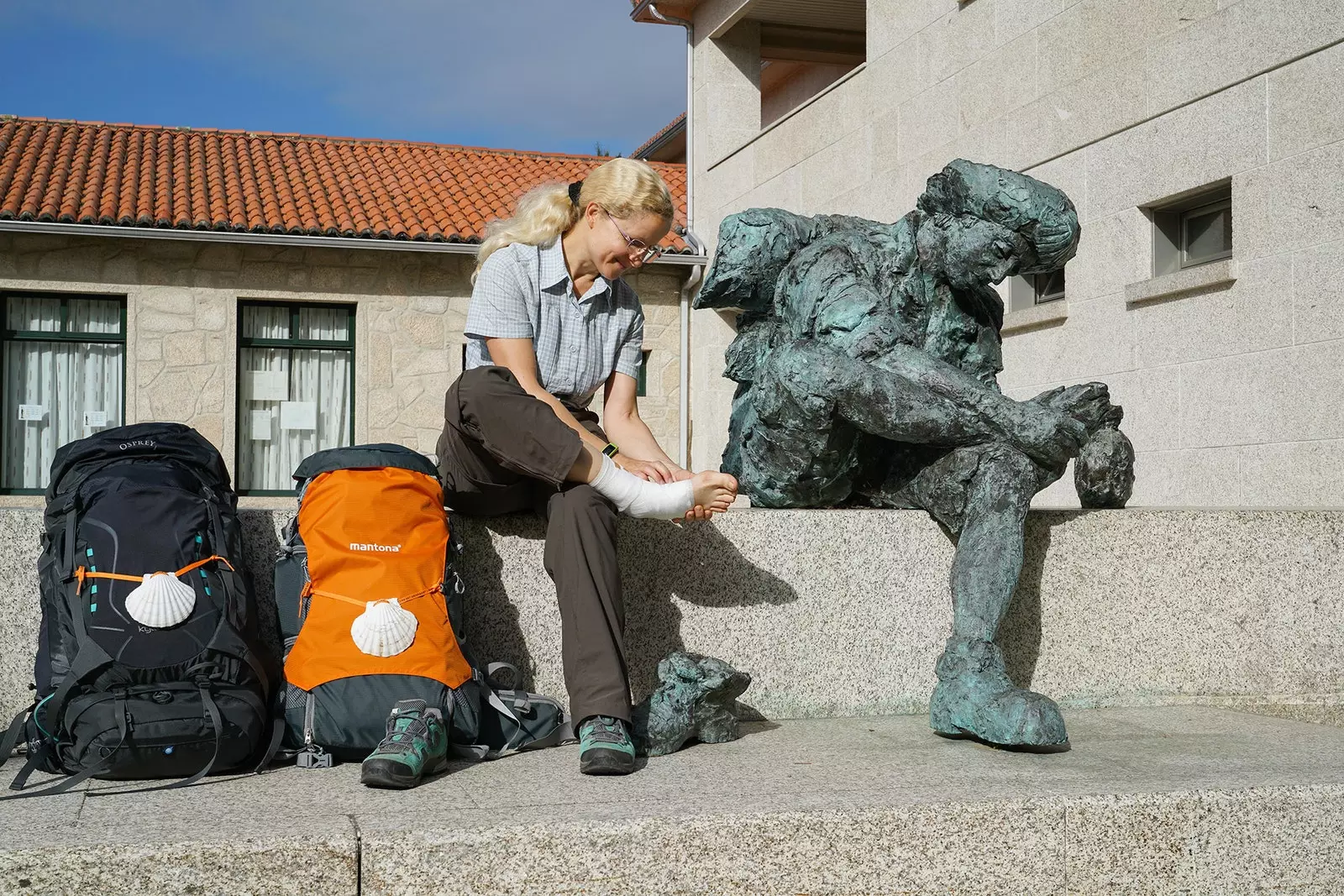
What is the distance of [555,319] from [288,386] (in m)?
14.4

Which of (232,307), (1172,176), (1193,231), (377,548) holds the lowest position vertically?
(377,548)

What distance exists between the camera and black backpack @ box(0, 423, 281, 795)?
2.57 meters

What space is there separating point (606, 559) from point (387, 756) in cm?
71

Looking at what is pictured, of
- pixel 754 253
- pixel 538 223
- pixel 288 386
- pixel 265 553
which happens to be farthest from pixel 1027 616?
pixel 288 386

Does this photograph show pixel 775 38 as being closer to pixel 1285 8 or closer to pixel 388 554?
pixel 1285 8

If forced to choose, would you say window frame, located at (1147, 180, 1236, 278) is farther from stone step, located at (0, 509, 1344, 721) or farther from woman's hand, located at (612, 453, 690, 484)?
woman's hand, located at (612, 453, 690, 484)

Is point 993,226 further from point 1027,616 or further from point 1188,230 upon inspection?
point 1188,230

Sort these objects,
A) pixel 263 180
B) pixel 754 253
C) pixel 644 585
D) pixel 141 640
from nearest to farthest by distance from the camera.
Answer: pixel 141 640, pixel 644 585, pixel 754 253, pixel 263 180

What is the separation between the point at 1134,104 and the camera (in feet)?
28.7

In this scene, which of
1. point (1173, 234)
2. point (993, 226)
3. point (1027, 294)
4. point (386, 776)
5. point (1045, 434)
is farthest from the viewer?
point (1027, 294)

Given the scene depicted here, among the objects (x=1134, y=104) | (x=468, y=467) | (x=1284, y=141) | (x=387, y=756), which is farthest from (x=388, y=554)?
(x=1134, y=104)

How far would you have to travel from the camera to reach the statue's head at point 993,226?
3557 mm

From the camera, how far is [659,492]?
10.0 feet

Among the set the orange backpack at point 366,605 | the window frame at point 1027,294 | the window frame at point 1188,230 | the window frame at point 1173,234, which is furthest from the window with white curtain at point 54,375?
the orange backpack at point 366,605
